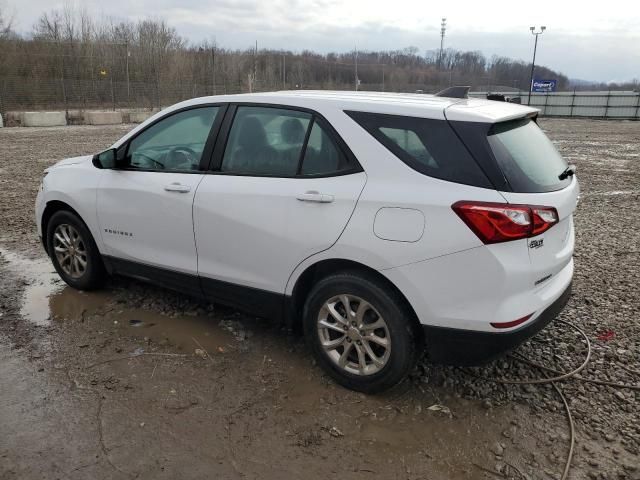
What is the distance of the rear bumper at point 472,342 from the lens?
279 centimetres

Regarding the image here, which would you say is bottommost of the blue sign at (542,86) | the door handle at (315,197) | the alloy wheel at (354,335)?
the alloy wheel at (354,335)

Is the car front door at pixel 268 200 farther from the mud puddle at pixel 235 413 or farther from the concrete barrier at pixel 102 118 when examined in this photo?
the concrete barrier at pixel 102 118

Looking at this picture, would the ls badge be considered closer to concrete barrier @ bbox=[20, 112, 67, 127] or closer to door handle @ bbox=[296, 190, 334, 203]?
door handle @ bbox=[296, 190, 334, 203]

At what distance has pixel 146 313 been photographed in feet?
14.3

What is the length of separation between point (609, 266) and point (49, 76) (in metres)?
35.2

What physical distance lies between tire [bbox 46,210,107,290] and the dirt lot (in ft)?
0.55

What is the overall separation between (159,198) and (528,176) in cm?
251

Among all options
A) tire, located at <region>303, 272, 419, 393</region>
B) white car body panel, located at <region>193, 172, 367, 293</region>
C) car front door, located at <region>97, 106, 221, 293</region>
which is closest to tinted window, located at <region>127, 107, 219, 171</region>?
car front door, located at <region>97, 106, 221, 293</region>

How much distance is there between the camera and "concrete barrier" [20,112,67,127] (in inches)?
1025

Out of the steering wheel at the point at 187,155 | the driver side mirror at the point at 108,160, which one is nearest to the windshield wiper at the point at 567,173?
the steering wheel at the point at 187,155

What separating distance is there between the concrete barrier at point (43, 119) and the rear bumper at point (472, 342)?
28.1 meters

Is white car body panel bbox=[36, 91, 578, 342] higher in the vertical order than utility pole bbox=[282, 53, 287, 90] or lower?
lower

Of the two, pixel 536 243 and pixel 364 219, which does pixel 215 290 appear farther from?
pixel 536 243

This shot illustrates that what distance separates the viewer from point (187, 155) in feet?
12.8
